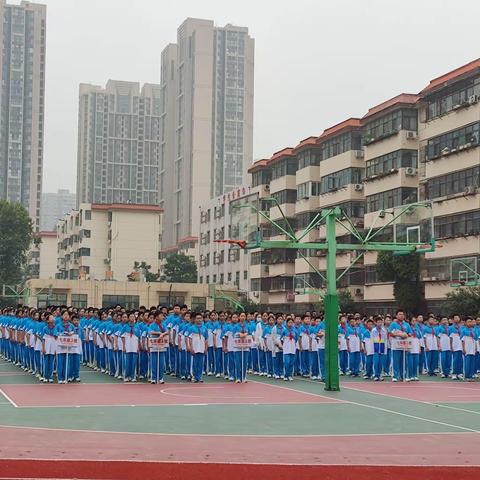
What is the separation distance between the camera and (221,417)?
12.0m

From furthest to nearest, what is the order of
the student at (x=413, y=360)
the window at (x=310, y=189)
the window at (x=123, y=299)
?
1. the window at (x=123, y=299)
2. the window at (x=310, y=189)
3. the student at (x=413, y=360)

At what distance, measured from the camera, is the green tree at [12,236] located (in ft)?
221

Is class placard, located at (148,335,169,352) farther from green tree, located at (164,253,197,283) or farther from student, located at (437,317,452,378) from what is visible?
green tree, located at (164,253,197,283)

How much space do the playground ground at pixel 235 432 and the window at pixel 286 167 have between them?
142 ft

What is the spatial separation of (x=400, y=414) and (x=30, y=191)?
349ft

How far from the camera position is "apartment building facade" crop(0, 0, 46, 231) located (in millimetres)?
112500

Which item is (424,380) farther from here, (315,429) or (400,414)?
(315,429)

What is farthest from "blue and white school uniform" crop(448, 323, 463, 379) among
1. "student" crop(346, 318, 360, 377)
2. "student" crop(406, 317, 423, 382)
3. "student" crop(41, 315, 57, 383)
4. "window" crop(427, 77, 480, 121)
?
"window" crop(427, 77, 480, 121)

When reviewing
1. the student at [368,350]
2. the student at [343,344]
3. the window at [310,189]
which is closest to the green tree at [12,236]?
the window at [310,189]

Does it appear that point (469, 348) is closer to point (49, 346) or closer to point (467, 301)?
point (49, 346)

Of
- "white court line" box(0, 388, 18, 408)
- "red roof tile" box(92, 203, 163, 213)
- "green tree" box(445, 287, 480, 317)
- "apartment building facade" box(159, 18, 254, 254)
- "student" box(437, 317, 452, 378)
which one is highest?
"apartment building facade" box(159, 18, 254, 254)

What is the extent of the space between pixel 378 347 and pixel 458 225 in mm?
22290

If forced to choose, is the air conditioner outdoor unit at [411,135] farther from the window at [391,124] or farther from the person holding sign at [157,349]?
the person holding sign at [157,349]

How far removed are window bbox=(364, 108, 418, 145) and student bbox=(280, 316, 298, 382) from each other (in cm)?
2772
